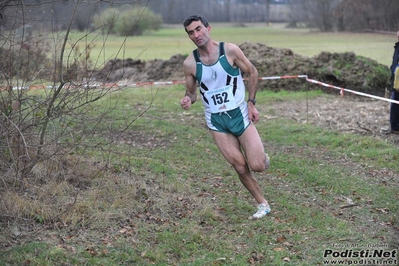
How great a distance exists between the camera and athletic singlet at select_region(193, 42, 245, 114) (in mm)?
7754

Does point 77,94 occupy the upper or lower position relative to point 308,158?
upper

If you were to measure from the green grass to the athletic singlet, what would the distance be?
4.18 feet

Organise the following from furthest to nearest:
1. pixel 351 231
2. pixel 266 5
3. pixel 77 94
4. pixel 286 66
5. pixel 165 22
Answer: pixel 266 5 → pixel 165 22 → pixel 286 66 → pixel 77 94 → pixel 351 231

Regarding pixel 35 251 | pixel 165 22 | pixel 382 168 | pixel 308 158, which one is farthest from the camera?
pixel 165 22

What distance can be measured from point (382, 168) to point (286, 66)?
30.3ft

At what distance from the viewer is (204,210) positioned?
7969 mm

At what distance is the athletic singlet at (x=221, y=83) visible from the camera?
7.75m

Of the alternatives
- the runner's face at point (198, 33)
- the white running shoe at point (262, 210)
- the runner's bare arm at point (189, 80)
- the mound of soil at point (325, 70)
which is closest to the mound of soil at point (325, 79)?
the mound of soil at point (325, 70)

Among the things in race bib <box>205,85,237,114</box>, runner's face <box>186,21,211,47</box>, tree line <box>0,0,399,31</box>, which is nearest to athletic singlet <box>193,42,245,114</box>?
race bib <box>205,85,237,114</box>

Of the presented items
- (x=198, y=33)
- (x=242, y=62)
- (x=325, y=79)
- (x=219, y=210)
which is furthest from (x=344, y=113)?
(x=198, y=33)

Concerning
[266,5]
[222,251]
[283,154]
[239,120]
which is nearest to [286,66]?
[283,154]

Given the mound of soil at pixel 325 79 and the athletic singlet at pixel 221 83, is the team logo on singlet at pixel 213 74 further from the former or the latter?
the mound of soil at pixel 325 79

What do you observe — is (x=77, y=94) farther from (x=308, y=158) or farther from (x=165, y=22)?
(x=165, y=22)

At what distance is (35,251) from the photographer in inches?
251
